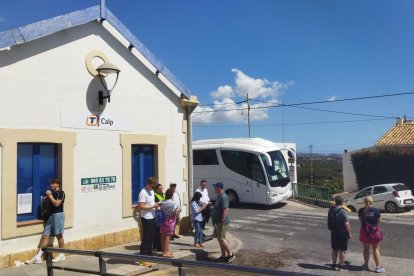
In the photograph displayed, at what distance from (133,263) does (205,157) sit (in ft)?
51.0

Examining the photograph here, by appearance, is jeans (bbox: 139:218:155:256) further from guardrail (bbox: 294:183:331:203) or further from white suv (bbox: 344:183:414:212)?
guardrail (bbox: 294:183:331:203)

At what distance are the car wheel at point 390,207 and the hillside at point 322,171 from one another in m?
13.1

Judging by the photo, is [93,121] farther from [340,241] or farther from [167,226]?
[340,241]

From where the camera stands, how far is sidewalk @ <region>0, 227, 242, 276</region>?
18.5 ft

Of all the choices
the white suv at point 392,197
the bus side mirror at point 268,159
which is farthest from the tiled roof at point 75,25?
the white suv at point 392,197

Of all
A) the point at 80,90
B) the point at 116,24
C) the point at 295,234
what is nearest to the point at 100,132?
the point at 80,90

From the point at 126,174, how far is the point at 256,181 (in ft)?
34.7

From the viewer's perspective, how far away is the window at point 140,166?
33.9 feet

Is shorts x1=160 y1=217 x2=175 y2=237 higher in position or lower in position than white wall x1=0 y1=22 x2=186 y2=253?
lower

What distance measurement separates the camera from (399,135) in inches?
1282

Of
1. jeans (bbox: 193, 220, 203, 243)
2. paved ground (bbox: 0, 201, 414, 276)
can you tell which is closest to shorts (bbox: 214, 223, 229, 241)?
paved ground (bbox: 0, 201, 414, 276)

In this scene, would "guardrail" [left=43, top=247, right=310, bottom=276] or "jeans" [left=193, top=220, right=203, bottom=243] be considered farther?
"jeans" [left=193, top=220, right=203, bottom=243]

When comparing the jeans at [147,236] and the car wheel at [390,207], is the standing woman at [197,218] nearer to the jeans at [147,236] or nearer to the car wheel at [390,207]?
the jeans at [147,236]

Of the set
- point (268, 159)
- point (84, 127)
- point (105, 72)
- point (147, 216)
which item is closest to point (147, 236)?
point (147, 216)
